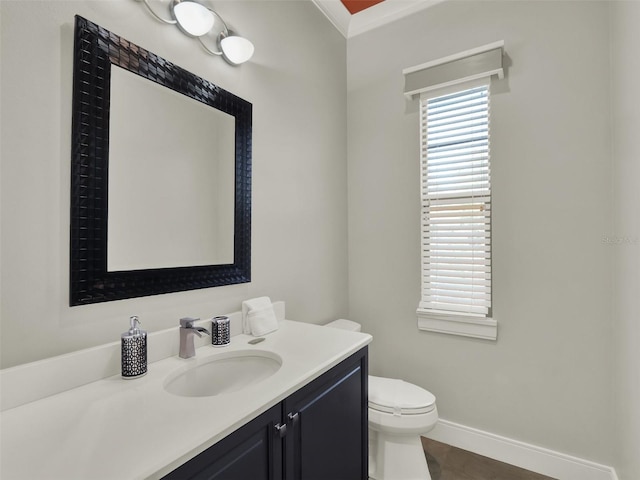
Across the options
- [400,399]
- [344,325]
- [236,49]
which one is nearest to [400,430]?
[400,399]

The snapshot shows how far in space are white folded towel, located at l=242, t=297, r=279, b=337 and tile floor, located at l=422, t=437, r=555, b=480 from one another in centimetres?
124

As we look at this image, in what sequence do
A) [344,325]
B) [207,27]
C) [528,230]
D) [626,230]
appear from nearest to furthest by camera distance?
[207,27], [626,230], [528,230], [344,325]

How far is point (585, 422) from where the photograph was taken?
1701mm

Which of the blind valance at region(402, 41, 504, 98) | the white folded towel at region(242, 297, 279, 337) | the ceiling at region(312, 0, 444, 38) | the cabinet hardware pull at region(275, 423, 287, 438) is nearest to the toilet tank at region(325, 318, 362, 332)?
the white folded towel at region(242, 297, 279, 337)

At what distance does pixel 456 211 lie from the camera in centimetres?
202

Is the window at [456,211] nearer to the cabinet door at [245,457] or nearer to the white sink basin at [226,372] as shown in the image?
the white sink basin at [226,372]

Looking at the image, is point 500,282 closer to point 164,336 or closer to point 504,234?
point 504,234

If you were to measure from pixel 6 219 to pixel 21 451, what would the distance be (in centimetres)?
57

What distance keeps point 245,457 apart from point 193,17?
1.52m

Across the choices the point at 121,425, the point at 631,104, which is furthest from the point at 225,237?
the point at 631,104

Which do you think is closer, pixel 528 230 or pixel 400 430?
pixel 400 430

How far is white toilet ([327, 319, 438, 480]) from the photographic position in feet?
5.23

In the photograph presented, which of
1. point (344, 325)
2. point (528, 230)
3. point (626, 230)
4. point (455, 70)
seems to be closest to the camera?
point (626, 230)

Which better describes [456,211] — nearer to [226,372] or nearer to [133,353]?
[226,372]
